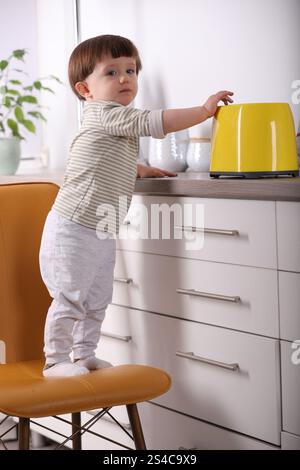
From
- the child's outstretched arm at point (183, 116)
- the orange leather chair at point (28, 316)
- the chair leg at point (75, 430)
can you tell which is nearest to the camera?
the orange leather chair at point (28, 316)

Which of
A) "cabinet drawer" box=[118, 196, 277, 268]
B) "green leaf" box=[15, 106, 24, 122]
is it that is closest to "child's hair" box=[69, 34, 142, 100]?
→ "cabinet drawer" box=[118, 196, 277, 268]

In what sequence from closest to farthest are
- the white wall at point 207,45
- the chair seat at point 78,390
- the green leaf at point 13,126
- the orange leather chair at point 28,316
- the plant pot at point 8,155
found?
the chair seat at point 78,390 < the orange leather chair at point 28,316 < the white wall at point 207,45 < the plant pot at point 8,155 < the green leaf at point 13,126

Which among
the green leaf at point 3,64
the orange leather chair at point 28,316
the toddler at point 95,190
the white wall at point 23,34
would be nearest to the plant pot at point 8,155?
the green leaf at point 3,64

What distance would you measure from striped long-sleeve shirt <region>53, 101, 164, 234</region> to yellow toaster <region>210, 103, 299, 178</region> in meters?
0.24

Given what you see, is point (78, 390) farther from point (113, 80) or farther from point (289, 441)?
point (113, 80)

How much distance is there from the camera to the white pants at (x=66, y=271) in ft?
6.11

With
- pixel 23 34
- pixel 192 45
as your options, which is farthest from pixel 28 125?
pixel 192 45

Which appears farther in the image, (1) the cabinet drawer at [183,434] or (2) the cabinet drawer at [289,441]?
(1) the cabinet drawer at [183,434]

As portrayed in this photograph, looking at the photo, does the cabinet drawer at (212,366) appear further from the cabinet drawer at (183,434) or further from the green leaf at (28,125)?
the green leaf at (28,125)

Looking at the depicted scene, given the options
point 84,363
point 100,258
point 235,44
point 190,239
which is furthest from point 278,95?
point 84,363

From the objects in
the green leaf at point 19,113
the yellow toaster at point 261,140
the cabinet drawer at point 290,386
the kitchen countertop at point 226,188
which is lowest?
the cabinet drawer at point 290,386

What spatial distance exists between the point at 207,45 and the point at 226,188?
2.63 ft

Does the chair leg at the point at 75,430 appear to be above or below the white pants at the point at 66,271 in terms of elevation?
below
